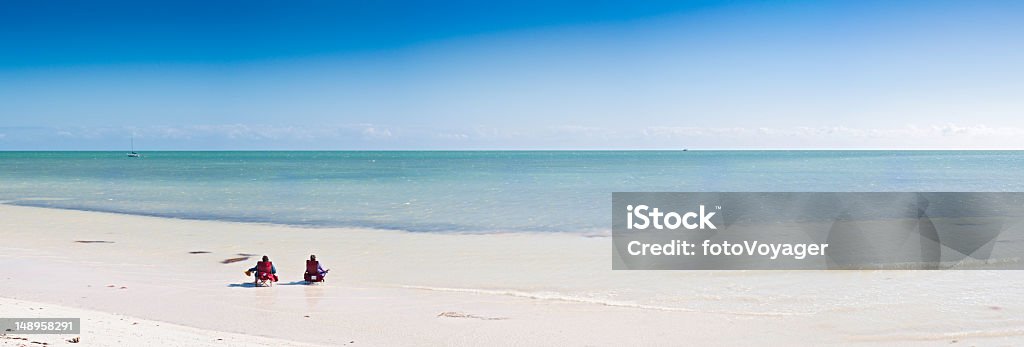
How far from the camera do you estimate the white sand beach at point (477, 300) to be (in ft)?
34.3

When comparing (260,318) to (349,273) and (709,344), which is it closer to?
(349,273)

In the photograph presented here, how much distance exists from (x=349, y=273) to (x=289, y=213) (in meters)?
16.6

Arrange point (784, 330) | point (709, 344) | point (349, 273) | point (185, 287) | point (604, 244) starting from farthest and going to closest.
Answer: point (604, 244)
point (349, 273)
point (185, 287)
point (784, 330)
point (709, 344)

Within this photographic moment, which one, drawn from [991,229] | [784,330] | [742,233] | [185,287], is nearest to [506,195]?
[742,233]

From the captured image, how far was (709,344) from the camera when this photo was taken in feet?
33.3
